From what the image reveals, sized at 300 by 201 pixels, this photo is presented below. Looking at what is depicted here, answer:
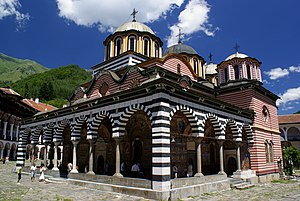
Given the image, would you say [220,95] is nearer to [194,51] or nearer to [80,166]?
[194,51]

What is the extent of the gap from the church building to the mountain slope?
130022mm

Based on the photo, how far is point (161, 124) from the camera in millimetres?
10523

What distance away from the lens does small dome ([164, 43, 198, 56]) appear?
24594mm

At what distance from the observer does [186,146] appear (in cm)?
1595

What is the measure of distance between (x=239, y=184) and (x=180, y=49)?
14.4 metres

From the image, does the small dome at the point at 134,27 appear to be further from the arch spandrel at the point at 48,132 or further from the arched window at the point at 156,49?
the arch spandrel at the point at 48,132

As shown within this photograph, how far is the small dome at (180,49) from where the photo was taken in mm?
24594

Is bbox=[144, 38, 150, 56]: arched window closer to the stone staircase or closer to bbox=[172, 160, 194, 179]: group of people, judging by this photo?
bbox=[172, 160, 194, 179]: group of people

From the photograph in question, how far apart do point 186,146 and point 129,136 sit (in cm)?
369

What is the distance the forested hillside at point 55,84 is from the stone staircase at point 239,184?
54.0 m

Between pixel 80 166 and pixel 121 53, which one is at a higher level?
pixel 121 53

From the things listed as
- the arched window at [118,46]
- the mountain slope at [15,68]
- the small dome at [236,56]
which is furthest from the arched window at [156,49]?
the mountain slope at [15,68]

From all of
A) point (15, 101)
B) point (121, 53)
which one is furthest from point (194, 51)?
point (15, 101)

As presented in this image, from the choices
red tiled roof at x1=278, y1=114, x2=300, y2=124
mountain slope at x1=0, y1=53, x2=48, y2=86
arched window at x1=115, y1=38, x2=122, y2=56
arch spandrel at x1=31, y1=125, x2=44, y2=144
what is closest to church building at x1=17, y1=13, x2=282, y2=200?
arched window at x1=115, y1=38, x2=122, y2=56
